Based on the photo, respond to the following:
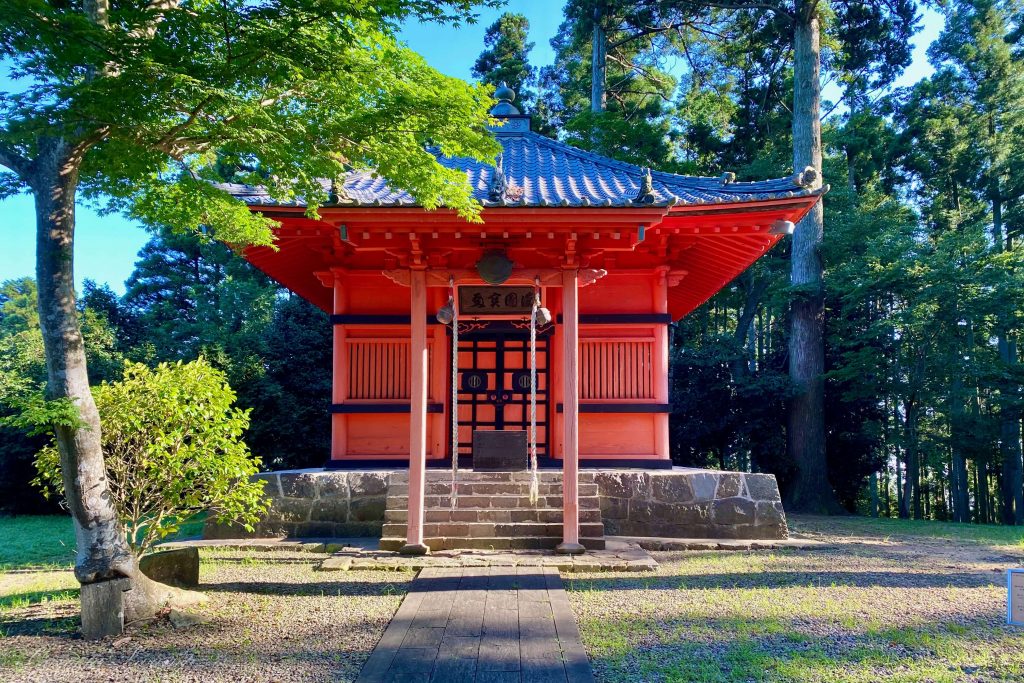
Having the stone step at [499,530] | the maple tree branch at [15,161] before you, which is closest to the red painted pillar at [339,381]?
the stone step at [499,530]

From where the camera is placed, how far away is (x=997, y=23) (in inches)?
702

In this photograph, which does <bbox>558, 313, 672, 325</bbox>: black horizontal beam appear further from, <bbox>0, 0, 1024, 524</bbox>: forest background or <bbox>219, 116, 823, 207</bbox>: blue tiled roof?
<bbox>0, 0, 1024, 524</bbox>: forest background

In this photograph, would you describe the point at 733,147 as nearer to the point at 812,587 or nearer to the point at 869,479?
the point at 869,479

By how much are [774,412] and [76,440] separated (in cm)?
1485

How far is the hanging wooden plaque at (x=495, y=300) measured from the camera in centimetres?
773

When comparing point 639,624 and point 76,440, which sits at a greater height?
point 76,440

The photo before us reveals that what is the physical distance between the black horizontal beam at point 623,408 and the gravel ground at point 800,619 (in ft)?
6.39

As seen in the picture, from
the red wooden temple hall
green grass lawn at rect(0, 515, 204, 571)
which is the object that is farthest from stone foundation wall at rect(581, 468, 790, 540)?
green grass lawn at rect(0, 515, 204, 571)

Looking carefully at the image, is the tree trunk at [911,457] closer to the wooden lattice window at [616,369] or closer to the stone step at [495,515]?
the wooden lattice window at [616,369]

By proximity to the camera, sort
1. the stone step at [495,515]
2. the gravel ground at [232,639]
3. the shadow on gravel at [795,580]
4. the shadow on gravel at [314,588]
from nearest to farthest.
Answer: the gravel ground at [232,639] < the shadow on gravel at [314,588] < the shadow on gravel at [795,580] < the stone step at [495,515]

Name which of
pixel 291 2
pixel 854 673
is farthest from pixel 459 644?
pixel 291 2

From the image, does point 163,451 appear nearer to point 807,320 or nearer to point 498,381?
point 498,381

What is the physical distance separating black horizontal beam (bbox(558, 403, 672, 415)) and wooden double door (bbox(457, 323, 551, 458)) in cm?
86

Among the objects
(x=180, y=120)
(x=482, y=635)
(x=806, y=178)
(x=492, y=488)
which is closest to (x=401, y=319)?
(x=492, y=488)
